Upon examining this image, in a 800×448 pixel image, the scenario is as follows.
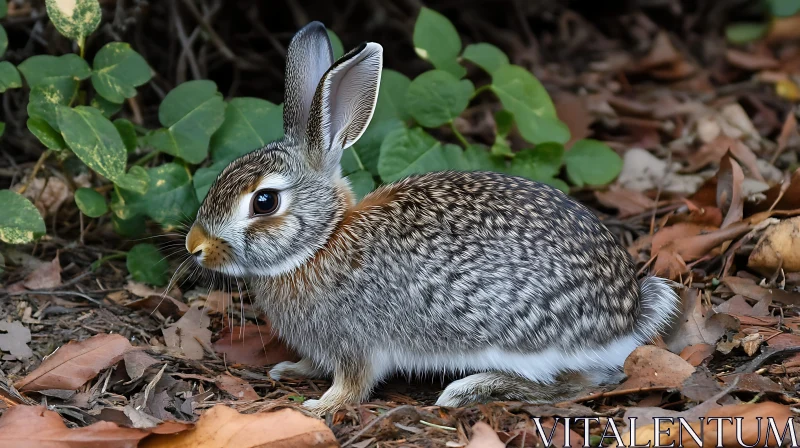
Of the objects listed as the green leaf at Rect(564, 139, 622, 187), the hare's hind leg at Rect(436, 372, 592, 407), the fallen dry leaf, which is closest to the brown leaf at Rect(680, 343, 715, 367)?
the hare's hind leg at Rect(436, 372, 592, 407)

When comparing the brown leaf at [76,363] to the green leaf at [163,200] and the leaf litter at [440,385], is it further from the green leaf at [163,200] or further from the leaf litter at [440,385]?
the green leaf at [163,200]

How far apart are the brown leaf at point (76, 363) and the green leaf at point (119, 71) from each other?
153 cm

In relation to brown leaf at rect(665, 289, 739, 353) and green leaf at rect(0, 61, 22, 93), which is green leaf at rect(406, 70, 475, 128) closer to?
brown leaf at rect(665, 289, 739, 353)

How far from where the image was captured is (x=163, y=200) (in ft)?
17.6

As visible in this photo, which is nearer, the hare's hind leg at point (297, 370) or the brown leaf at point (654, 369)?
the brown leaf at point (654, 369)

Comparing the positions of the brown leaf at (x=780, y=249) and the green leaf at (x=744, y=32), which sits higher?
the green leaf at (x=744, y=32)

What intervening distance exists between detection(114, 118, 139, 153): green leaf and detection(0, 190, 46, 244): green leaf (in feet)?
2.30

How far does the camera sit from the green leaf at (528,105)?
18.5ft

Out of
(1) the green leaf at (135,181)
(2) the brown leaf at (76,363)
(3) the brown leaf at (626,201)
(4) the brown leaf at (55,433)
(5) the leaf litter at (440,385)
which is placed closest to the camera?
(4) the brown leaf at (55,433)

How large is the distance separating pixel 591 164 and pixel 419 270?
6.62ft

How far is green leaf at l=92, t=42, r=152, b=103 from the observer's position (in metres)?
5.24

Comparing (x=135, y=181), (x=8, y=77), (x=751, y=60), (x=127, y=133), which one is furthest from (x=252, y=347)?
(x=751, y=60)

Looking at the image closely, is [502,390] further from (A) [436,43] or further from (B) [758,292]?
(A) [436,43]

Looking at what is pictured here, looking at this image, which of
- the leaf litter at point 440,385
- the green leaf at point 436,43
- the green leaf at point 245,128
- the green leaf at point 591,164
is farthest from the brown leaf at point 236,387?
the green leaf at point 591,164
